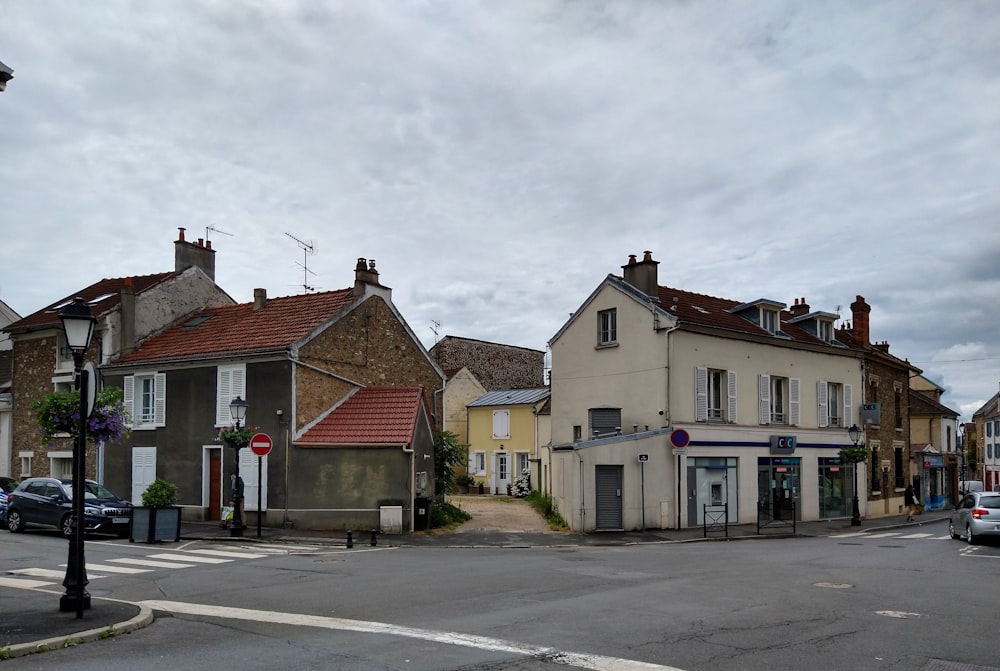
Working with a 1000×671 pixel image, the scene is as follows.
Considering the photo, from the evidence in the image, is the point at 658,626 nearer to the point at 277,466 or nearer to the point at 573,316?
the point at 277,466

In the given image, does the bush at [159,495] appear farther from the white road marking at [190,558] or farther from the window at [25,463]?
the window at [25,463]

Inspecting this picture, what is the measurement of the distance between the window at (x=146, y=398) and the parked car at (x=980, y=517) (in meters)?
24.4

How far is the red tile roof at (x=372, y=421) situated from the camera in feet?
82.6

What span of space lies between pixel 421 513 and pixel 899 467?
27763mm

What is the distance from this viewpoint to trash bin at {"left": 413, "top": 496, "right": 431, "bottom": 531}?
25070mm

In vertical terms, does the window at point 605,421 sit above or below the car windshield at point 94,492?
above

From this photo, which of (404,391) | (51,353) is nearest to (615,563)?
(404,391)

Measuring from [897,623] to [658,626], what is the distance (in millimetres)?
3065

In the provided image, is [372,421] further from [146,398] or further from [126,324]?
[126,324]

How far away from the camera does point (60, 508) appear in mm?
23453

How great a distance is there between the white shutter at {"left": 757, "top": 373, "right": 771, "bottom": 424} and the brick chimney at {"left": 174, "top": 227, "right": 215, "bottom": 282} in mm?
21390

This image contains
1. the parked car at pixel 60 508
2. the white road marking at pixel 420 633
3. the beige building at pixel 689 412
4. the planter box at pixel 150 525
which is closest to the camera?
the white road marking at pixel 420 633

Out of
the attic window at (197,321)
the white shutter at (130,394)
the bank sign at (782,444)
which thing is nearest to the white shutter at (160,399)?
the white shutter at (130,394)

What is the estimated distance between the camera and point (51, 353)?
33.1m
